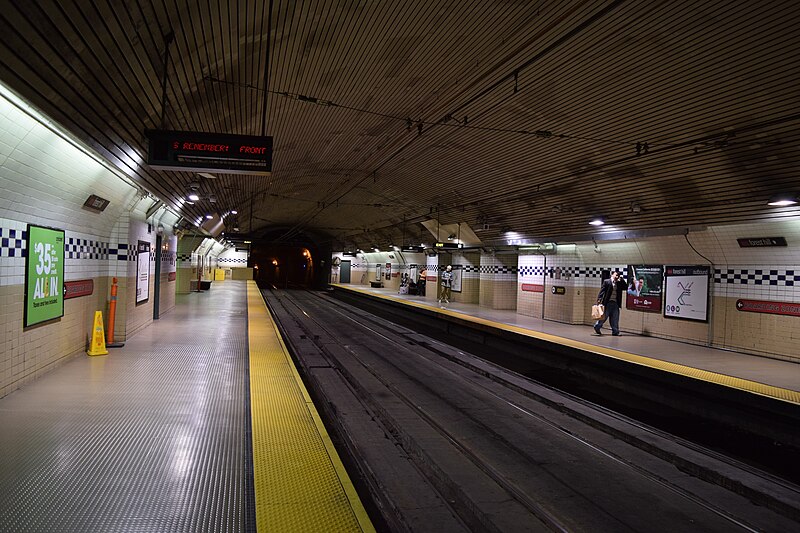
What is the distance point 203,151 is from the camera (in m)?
5.58

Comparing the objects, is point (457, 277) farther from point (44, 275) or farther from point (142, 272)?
point (44, 275)

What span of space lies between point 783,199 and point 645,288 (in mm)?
4921

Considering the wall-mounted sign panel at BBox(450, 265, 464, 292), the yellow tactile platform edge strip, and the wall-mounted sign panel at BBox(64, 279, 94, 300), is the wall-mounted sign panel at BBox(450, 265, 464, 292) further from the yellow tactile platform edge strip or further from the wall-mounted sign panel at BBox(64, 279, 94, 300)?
the wall-mounted sign panel at BBox(64, 279, 94, 300)

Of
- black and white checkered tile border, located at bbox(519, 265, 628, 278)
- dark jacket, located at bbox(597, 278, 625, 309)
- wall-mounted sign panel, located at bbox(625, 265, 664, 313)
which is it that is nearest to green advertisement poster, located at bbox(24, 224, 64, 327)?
dark jacket, located at bbox(597, 278, 625, 309)

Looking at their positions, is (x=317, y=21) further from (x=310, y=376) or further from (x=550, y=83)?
(x=310, y=376)

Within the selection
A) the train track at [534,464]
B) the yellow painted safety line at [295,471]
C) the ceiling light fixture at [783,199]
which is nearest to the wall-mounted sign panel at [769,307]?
the ceiling light fixture at [783,199]

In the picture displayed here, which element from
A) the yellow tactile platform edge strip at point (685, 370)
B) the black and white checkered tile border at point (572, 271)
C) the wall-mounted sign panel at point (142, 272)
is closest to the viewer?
the yellow tactile platform edge strip at point (685, 370)

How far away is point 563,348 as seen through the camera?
10.2 metres

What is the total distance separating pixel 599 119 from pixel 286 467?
720 cm

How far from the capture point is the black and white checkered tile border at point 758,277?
8922 mm

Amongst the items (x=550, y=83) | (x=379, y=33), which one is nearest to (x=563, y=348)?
(x=550, y=83)

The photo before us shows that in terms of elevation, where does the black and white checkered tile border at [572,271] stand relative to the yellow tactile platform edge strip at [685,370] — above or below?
above

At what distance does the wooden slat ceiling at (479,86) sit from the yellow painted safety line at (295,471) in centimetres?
334

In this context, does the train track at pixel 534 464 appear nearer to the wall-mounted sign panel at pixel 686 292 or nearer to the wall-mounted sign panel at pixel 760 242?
the wall-mounted sign panel at pixel 686 292
